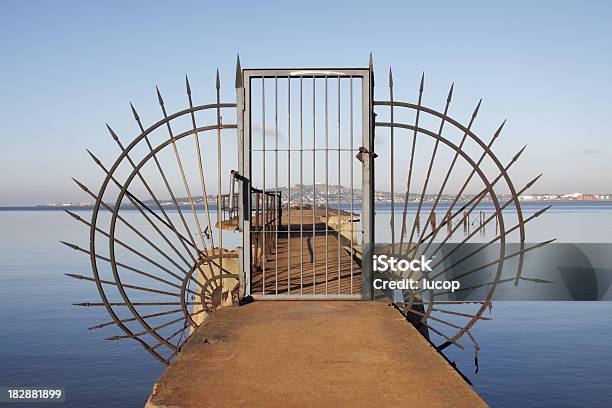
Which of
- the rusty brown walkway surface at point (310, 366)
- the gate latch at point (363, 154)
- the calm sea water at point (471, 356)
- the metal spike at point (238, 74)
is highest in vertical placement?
the metal spike at point (238, 74)

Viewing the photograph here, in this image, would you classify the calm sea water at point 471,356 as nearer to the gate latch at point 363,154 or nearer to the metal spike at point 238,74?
the gate latch at point 363,154

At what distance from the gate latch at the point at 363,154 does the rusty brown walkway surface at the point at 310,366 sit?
1.69m

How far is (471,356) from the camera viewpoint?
16.7 metres

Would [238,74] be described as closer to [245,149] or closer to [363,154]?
[245,149]

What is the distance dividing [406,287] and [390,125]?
1660 mm

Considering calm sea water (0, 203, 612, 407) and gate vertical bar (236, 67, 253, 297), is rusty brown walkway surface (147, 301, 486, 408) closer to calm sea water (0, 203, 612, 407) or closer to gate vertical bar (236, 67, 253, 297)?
gate vertical bar (236, 67, 253, 297)

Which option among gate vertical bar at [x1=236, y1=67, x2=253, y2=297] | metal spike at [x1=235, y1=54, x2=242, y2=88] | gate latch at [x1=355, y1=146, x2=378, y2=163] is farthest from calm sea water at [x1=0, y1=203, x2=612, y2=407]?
metal spike at [x1=235, y1=54, x2=242, y2=88]

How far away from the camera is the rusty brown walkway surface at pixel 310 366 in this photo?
11.1 feet

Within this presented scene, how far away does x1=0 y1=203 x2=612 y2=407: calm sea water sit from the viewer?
1346 centimetres

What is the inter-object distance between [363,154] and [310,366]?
301cm

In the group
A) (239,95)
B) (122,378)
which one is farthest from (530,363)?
(239,95)

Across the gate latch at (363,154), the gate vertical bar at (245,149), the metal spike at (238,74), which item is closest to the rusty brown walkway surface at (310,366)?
the gate vertical bar at (245,149)

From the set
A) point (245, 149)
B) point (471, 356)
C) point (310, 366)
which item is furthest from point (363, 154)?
point (471, 356)

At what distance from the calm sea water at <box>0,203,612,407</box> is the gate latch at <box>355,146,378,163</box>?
27.3ft
